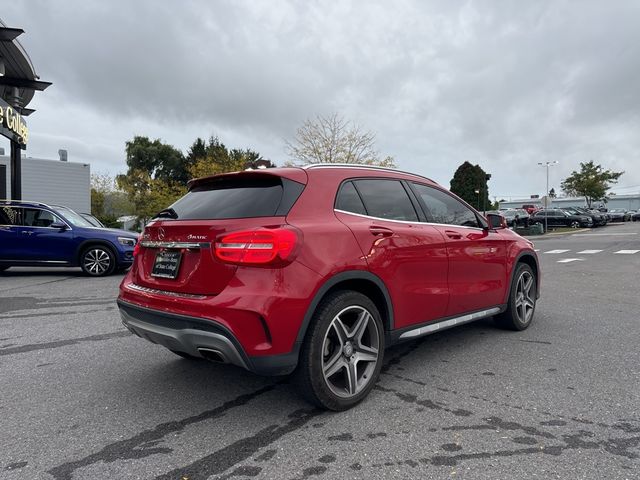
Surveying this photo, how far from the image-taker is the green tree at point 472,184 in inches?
2566

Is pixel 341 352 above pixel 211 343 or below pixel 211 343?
below

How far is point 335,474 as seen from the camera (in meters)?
2.32

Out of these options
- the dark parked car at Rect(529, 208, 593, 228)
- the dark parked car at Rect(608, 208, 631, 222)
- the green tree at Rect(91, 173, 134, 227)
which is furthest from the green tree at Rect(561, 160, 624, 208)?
the green tree at Rect(91, 173, 134, 227)

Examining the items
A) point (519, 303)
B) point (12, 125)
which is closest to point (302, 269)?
point (519, 303)

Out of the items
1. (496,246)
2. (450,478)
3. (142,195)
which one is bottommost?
(450,478)

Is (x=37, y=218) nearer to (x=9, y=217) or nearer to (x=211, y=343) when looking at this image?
(x=9, y=217)

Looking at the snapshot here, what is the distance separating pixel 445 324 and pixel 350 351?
117 cm

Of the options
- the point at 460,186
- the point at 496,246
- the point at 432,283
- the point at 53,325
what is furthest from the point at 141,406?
the point at 460,186

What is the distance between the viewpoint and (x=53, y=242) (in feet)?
32.4

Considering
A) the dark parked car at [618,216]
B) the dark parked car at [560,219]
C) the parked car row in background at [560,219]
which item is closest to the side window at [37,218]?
the parked car row in background at [560,219]

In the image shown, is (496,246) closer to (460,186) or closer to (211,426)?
(211,426)

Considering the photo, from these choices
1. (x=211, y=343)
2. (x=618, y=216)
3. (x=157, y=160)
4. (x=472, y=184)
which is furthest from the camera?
(x=472, y=184)

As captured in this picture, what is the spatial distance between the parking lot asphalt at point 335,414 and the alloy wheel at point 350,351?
0.18m

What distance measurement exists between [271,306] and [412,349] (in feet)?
7.42
